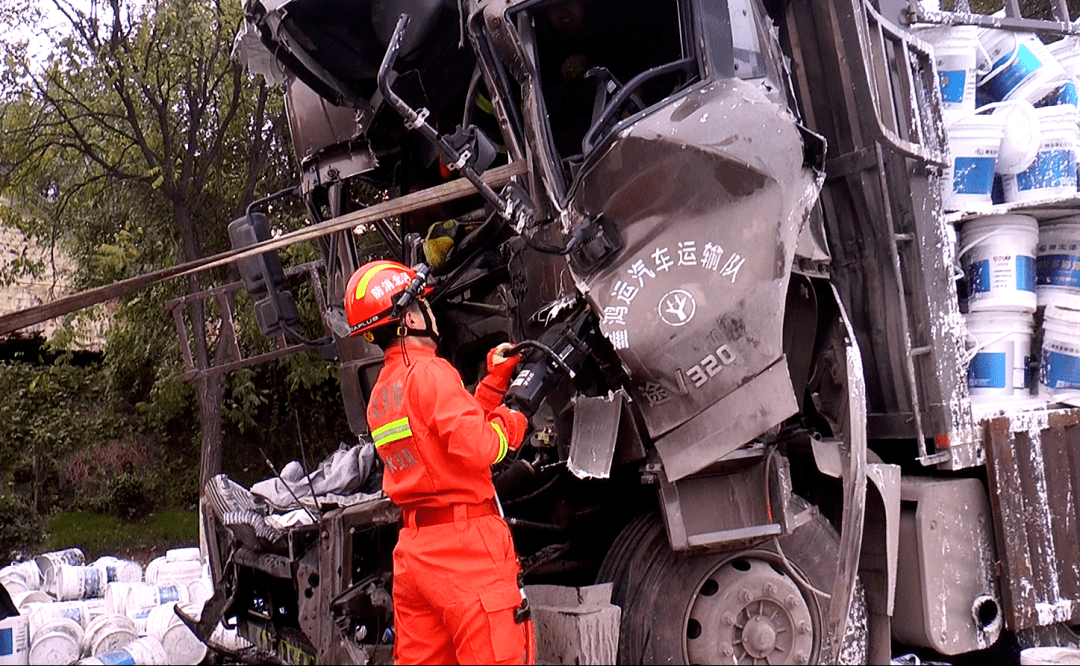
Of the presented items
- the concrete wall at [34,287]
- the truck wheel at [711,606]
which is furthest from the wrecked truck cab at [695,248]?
the concrete wall at [34,287]

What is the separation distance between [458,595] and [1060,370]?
Result: 3.22 metres

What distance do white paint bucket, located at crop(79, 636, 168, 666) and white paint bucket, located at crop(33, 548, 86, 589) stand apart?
2.14 m

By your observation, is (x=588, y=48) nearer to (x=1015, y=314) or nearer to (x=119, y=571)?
(x=1015, y=314)

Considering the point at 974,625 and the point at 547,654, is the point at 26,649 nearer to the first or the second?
the point at 547,654

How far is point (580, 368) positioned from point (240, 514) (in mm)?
2039

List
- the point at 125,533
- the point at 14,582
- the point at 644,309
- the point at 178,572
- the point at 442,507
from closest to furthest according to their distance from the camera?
the point at 442,507, the point at 644,309, the point at 14,582, the point at 178,572, the point at 125,533

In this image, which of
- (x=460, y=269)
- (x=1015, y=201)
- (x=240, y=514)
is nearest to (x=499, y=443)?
(x=460, y=269)

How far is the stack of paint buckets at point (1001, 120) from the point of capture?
491 cm

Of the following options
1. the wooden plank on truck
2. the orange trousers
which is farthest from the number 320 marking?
the wooden plank on truck

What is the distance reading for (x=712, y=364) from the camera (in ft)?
12.3

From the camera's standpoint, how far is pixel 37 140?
10445 mm

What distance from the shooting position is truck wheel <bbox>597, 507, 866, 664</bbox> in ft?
13.3

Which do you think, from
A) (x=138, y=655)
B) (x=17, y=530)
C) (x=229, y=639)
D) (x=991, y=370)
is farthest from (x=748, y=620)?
(x=17, y=530)

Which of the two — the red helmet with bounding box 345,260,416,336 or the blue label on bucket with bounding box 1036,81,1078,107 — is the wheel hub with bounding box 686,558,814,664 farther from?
the blue label on bucket with bounding box 1036,81,1078,107
